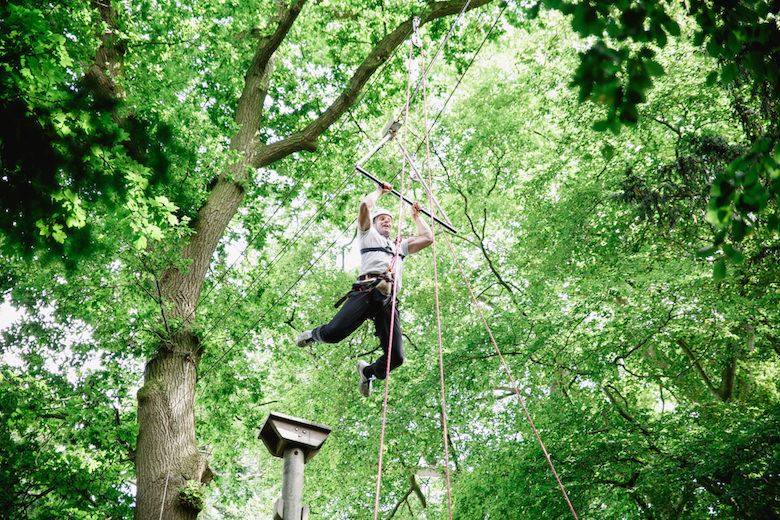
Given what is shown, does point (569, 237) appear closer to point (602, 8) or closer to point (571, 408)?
point (571, 408)

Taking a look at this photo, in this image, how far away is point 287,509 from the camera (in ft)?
16.3

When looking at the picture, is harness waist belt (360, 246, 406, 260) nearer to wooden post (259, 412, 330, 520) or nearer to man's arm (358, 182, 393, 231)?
man's arm (358, 182, 393, 231)

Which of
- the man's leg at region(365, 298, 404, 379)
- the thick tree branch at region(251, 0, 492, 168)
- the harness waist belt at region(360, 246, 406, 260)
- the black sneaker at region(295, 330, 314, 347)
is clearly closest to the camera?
the harness waist belt at region(360, 246, 406, 260)

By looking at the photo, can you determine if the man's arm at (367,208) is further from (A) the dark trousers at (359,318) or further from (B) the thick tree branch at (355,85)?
(B) the thick tree branch at (355,85)

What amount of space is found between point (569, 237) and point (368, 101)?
377 cm

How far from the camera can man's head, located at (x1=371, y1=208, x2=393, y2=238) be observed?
5070 millimetres

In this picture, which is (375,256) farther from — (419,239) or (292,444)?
(292,444)

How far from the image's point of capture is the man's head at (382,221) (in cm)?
507

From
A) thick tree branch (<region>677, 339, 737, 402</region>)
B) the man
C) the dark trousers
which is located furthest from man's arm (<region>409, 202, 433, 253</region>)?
thick tree branch (<region>677, 339, 737, 402</region>)

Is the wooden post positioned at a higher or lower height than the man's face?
lower

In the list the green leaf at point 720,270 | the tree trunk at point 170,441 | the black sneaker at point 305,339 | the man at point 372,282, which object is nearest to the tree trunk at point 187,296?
the tree trunk at point 170,441

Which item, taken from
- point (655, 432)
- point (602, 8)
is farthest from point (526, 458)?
point (602, 8)

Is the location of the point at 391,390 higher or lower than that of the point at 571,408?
higher

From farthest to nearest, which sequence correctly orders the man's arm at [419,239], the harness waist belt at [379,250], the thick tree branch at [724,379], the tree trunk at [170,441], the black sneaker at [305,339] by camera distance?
the thick tree branch at [724,379]
the tree trunk at [170,441]
the man's arm at [419,239]
the black sneaker at [305,339]
the harness waist belt at [379,250]
